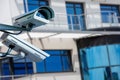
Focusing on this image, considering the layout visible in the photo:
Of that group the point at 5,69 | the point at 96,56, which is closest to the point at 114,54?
the point at 96,56

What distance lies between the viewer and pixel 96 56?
1609 cm

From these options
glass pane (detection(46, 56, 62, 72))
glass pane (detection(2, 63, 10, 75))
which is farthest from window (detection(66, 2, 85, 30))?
glass pane (detection(2, 63, 10, 75))

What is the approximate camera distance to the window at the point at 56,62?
50.5 feet

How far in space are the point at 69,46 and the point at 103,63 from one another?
73.9 inches

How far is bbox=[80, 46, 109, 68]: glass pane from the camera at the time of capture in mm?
15923

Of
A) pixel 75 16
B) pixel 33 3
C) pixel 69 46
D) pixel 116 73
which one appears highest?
pixel 33 3

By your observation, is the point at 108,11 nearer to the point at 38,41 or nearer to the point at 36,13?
the point at 38,41

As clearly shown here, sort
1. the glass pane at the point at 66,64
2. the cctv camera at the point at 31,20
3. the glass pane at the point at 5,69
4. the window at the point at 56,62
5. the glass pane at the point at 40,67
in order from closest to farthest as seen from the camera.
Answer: the cctv camera at the point at 31,20, the glass pane at the point at 5,69, the glass pane at the point at 40,67, the window at the point at 56,62, the glass pane at the point at 66,64

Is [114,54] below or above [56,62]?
above

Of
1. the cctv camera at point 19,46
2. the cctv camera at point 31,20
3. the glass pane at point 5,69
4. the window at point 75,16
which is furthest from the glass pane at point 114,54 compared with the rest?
the cctv camera at point 31,20

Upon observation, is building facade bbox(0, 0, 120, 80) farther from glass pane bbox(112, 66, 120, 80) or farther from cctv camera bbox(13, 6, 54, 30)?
cctv camera bbox(13, 6, 54, 30)

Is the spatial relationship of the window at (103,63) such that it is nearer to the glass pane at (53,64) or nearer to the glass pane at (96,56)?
the glass pane at (96,56)

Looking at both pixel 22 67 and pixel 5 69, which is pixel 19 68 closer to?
pixel 22 67

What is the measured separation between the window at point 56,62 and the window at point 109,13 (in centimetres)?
295
